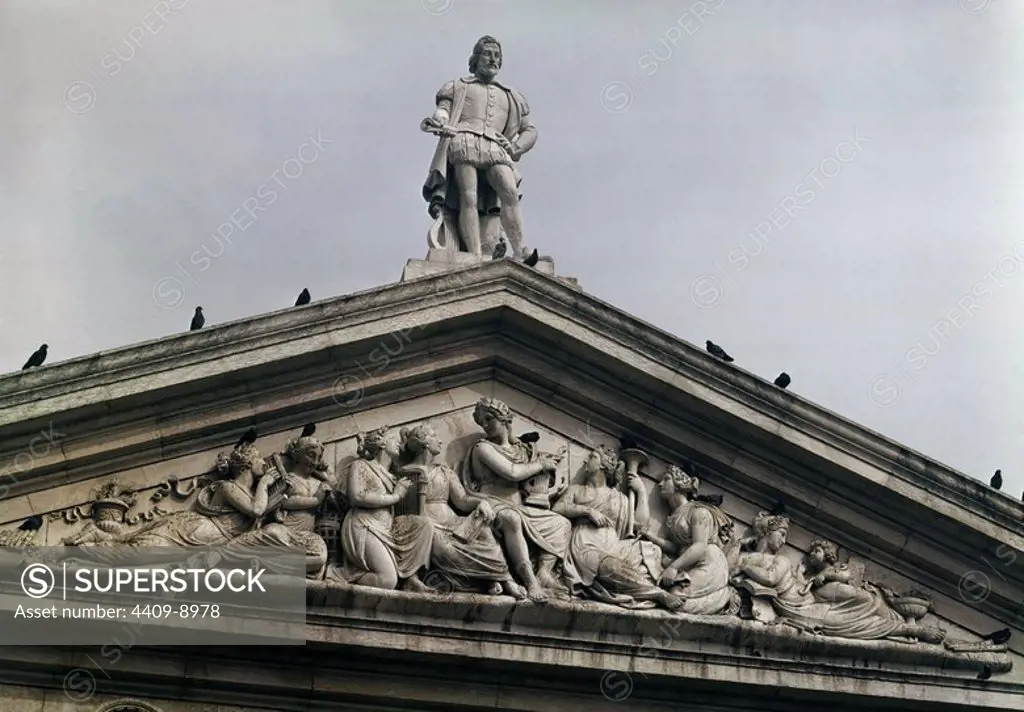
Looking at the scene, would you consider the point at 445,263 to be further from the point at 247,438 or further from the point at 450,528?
the point at 450,528

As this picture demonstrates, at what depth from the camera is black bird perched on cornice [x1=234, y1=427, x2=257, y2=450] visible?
17.7m

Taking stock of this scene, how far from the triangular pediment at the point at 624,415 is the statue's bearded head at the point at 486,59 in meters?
3.67

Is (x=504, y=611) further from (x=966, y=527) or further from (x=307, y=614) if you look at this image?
(x=966, y=527)

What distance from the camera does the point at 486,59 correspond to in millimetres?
21766

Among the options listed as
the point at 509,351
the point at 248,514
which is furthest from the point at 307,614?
the point at 509,351

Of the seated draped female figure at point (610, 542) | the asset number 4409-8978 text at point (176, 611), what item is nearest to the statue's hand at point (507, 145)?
the seated draped female figure at point (610, 542)

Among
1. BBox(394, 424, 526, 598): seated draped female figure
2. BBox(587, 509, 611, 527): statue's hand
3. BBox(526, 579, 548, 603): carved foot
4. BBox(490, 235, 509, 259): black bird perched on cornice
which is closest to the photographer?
BBox(526, 579, 548, 603): carved foot

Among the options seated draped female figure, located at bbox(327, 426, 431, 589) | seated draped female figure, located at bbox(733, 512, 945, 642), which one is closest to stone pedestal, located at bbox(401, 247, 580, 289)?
seated draped female figure, located at bbox(327, 426, 431, 589)

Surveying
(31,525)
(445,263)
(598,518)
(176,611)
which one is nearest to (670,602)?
(598,518)

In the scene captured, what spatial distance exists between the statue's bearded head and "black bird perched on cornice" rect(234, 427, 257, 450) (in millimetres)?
5890

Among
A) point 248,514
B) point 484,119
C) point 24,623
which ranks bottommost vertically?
point 24,623

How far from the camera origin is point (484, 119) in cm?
2128

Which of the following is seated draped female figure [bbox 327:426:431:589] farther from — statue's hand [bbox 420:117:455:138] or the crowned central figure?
statue's hand [bbox 420:117:455:138]

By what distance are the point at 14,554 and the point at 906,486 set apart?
8.54m
